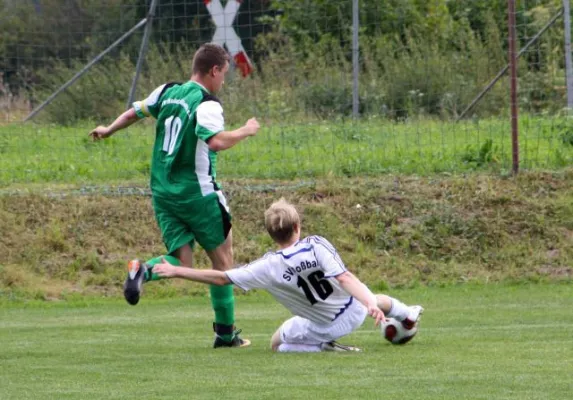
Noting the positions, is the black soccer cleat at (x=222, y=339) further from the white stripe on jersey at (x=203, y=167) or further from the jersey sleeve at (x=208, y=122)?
the jersey sleeve at (x=208, y=122)

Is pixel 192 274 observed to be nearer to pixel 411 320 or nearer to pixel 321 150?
pixel 411 320

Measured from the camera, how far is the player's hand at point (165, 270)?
25.4 ft

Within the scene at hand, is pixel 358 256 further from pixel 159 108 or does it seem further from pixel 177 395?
pixel 177 395

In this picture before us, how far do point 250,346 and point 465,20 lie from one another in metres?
10.3

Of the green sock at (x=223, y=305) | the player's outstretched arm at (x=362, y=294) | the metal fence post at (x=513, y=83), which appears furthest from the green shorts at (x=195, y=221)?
the metal fence post at (x=513, y=83)

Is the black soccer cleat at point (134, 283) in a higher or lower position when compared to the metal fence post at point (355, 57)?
lower

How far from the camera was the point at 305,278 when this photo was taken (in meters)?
7.80

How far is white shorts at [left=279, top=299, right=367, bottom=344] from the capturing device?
7.95 meters

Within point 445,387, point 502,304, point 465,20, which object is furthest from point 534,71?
point 445,387

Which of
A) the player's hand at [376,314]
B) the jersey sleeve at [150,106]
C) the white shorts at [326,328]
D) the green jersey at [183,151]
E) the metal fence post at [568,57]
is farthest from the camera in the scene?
the metal fence post at [568,57]

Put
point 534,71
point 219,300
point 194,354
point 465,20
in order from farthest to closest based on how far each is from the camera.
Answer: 1. point 465,20
2. point 534,71
3. point 219,300
4. point 194,354

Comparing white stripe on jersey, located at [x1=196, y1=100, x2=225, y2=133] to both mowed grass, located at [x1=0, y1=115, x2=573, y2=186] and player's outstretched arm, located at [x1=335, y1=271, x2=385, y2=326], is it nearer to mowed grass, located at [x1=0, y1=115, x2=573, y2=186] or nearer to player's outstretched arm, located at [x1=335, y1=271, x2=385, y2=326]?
player's outstretched arm, located at [x1=335, y1=271, x2=385, y2=326]

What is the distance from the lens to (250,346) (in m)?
8.58

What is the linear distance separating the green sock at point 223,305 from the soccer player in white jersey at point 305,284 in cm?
51
